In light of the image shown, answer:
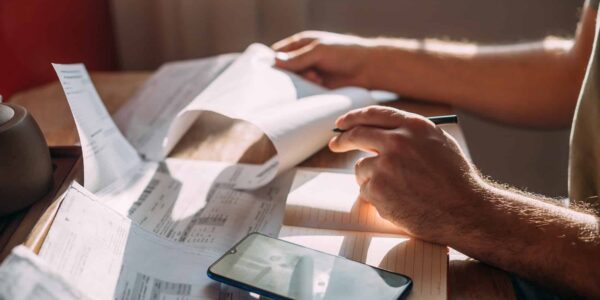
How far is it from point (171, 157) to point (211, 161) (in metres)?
0.05

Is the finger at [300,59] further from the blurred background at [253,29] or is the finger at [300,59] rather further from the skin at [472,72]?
the blurred background at [253,29]

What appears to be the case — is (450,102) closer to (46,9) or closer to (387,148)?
(387,148)

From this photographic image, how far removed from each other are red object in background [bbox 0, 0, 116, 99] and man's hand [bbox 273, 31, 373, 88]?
393 millimetres

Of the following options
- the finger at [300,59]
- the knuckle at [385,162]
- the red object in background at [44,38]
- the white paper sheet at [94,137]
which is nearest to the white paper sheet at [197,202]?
the white paper sheet at [94,137]

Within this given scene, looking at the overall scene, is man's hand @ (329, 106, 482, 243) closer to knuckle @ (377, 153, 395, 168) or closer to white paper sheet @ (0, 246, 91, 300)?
knuckle @ (377, 153, 395, 168)

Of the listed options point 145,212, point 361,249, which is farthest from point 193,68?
point 361,249

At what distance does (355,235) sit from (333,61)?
433mm

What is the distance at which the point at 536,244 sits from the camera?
1.83 ft

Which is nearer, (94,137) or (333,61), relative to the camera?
(94,137)

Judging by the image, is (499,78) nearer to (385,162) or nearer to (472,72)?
(472,72)

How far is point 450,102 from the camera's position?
929 millimetres

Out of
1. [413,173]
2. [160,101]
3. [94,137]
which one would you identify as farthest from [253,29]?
[413,173]

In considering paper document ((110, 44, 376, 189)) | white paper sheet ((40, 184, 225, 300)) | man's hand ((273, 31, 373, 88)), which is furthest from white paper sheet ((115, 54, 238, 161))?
white paper sheet ((40, 184, 225, 300))

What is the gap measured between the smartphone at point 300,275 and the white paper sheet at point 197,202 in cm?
7
